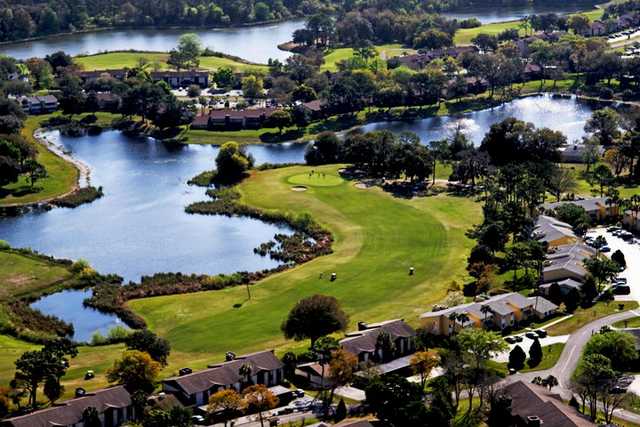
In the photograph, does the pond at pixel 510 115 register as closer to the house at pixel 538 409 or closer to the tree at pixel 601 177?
the tree at pixel 601 177

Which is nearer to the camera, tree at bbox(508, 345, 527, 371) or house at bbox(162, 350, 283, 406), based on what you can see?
house at bbox(162, 350, 283, 406)

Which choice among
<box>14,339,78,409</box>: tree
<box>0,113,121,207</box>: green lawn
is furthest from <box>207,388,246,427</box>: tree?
<box>0,113,121,207</box>: green lawn

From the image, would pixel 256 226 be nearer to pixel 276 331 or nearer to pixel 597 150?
pixel 276 331

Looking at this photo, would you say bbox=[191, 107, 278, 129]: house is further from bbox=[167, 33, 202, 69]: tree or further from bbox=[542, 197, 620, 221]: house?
bbox=[542, 197, 620, 221]: house

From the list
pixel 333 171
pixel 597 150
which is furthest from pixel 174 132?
pixel 597 150

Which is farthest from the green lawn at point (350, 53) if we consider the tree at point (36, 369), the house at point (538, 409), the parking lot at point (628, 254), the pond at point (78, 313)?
the house at point (538, 409)
